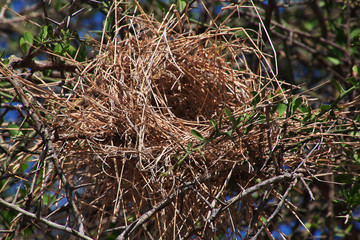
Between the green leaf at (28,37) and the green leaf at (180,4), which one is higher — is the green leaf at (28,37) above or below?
below

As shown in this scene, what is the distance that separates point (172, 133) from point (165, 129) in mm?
23

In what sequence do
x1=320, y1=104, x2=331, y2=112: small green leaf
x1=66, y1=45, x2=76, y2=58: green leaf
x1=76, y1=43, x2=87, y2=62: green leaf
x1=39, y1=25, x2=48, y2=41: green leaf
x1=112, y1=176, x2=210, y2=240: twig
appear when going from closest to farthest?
x1=112, y1=176, x2=210, y2=240: twig → x1=320, y1=104, x2=331, y2=112: small green leaf → x1=39, y1=25, x2=48, y2=41: green leaf → x1=66, y1=45, x2=76, y2=58: green leaf → x1=76, y1=43, x2=87, y2=62: green leaf

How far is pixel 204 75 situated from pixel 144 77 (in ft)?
0.66

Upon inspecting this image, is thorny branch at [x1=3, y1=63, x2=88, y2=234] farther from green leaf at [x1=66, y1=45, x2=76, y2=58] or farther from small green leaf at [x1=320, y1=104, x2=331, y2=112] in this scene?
small green leaf at [x1=320, y1=104, x2=331, y2=112]

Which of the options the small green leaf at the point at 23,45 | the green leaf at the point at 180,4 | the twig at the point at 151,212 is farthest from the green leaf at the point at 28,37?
the twig at the point at 151,212

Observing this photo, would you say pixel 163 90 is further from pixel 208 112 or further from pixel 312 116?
pixel 312 116

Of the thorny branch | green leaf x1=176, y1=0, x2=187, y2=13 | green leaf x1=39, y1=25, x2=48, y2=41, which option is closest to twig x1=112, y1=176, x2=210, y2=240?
the thorny branch

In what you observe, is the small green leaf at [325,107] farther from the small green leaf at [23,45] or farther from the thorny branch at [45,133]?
the small green leaf at [23,45]

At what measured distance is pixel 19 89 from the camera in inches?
47.7

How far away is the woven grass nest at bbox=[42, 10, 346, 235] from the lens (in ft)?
3.78

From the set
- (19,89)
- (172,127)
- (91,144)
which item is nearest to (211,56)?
(172,127)

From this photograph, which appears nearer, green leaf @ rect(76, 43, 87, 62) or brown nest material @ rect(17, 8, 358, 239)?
brown nest material @ rect(17, 8, 358, 239)

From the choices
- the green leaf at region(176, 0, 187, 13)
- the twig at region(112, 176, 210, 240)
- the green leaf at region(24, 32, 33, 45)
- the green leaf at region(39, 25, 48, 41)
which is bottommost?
the twig at region(112, 176, 210, 240)

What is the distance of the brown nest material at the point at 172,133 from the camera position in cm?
114
